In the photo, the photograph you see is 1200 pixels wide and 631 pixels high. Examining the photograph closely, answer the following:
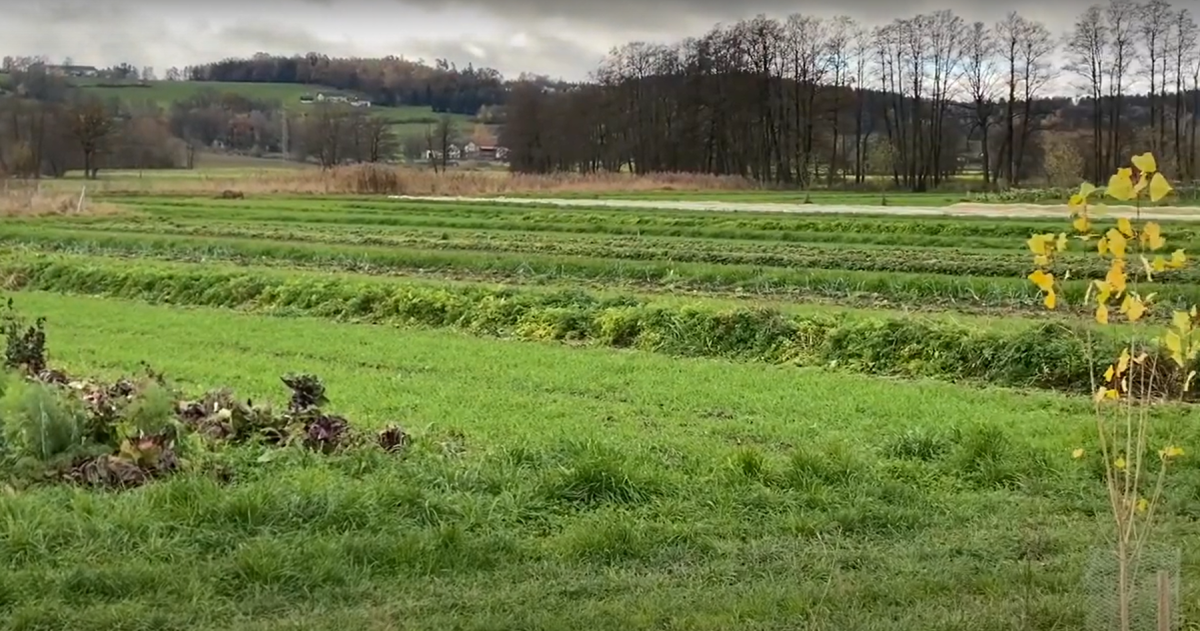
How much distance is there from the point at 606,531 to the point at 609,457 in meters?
1.18

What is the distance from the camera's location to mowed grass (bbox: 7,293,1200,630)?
4.90 meters

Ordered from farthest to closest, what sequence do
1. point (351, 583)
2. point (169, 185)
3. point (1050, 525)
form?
point (169, 185) < point (1050, 525) < point (351, 583)

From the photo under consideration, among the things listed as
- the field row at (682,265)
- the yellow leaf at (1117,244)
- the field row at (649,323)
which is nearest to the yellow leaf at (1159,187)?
the yellow leaf at (1117,244)

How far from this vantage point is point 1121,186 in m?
3.38

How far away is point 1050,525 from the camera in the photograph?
6289 millimetres

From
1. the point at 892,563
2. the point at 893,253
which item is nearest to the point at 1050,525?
the point at 892,563

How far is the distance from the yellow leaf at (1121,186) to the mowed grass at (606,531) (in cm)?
198

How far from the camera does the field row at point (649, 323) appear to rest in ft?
39.5

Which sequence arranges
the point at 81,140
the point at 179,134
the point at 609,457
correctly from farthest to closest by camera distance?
the point at 179,134 < the point at 81,140 < the point at 609,457

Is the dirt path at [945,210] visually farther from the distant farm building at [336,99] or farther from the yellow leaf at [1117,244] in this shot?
the distant farm building at [336,99]

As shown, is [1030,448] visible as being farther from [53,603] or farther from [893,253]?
[893,253]

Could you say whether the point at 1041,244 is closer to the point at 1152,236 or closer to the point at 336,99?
the point at 1152,236

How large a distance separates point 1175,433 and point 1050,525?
292 centimetres

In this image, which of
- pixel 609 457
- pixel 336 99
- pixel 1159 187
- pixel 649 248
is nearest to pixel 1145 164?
pixel 1159 187
